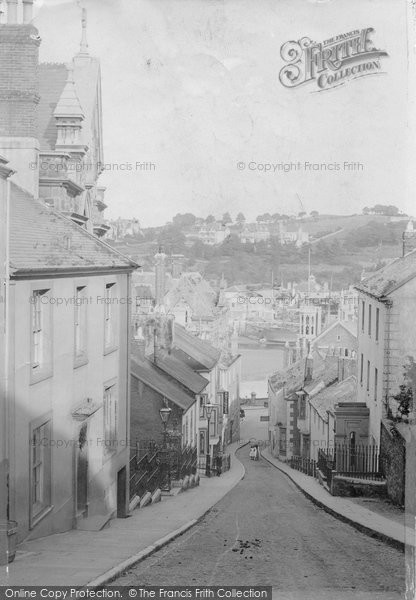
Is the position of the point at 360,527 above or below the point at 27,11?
below

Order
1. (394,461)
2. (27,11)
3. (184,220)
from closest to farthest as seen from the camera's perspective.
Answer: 1. (27,11)
2. (184,220)
3. (394,461)

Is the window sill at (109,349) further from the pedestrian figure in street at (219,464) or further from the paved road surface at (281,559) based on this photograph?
the pedestrian figure in street at (219,464)

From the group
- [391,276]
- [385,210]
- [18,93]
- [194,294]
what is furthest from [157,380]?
[18,93]

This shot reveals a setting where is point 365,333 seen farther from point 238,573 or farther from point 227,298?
point 238,573

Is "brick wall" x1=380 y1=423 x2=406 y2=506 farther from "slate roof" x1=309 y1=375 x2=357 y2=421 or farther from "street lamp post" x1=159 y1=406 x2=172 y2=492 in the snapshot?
"street lamp post" x1=159 y1=406 x2=172 y2=492

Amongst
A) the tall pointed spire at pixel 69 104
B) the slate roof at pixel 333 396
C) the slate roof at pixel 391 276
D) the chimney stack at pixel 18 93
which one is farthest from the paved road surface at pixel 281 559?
the tall pointed spire at pixel 69 104

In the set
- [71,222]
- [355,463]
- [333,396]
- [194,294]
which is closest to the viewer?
[71,222]

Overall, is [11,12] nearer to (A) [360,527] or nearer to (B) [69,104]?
(B) [69,104]

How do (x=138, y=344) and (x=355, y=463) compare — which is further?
(x=355, y=463)
